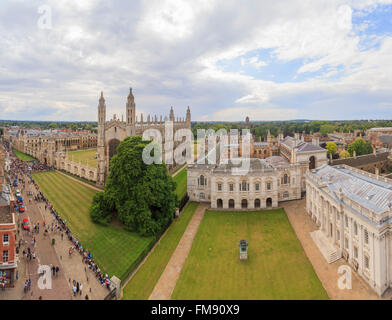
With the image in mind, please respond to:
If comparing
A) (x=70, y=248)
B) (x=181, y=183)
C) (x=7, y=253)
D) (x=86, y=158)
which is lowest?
(x=70, y=248)

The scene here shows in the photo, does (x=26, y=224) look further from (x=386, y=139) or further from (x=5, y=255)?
(x=386, y=139)

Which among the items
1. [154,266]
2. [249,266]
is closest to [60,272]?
[154,266]

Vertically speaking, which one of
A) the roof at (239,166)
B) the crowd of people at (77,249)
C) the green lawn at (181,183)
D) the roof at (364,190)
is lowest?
the crowd of people at (77,249)

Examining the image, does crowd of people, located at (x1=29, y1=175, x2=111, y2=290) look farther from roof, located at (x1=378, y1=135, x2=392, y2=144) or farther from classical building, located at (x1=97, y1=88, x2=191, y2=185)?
roof, located at (x1=378, y1=135, x2=392, y2=144)

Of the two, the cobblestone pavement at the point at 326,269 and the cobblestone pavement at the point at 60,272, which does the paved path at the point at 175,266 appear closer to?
the cobblestone pavement at the point at 60,272

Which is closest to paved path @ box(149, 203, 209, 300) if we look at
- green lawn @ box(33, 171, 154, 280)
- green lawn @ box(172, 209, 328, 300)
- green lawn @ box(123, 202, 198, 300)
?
green lawn @ box(123, 202, 198, 300)

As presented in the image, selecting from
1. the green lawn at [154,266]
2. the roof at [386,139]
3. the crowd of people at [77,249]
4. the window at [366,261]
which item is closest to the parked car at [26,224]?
the crowd of people at [77,249]
